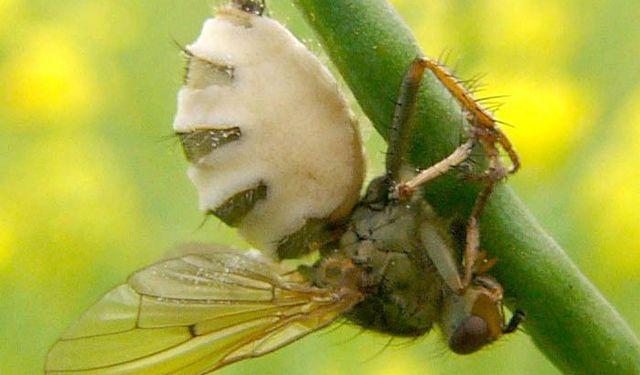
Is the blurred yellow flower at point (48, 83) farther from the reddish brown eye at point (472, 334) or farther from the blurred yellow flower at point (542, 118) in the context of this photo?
the reddish brown eye at point (472, 334)

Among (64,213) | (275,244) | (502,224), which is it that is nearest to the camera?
(502,224)

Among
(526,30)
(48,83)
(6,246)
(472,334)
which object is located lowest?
(6,246)

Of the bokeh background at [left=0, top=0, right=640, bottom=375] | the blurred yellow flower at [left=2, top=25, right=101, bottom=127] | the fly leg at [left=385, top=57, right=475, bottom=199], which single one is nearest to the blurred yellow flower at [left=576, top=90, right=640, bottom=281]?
the bokeh background at [left=0, top=0, right=640, bottom=375]

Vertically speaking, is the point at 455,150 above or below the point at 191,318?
above

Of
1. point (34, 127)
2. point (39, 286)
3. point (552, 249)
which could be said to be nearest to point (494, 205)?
point (552, 249)

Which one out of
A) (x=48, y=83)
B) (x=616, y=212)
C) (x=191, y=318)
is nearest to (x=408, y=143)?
(x=191, y=318)

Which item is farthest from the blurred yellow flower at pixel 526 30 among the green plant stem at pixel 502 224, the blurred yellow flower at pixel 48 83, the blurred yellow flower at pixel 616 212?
the green plant stem at pixel 502 224

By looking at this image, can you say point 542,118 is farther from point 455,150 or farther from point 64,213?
point 455,150
